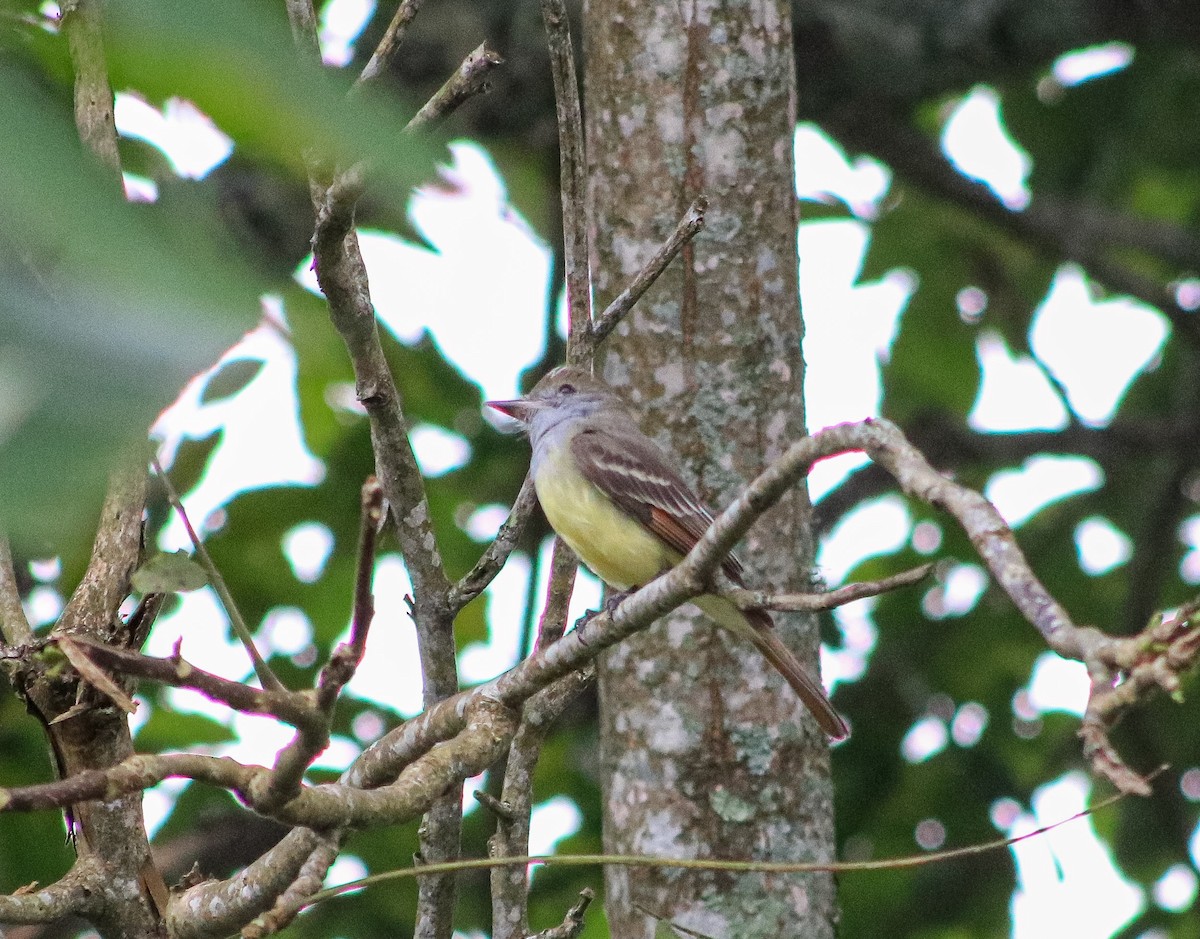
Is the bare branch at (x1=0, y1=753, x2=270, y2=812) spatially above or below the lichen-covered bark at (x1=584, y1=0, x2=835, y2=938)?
below

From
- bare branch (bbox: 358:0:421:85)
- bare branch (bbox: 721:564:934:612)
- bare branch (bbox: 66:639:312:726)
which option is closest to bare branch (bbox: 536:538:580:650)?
bare branch (bbox: 721:564:934:612)

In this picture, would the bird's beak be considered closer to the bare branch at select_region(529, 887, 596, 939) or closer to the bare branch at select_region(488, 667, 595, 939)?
the bare branch at select_region(488, 667, 595, 939)

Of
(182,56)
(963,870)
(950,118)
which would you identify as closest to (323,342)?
(182,56)

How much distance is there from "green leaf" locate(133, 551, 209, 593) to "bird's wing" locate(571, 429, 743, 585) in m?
2.43

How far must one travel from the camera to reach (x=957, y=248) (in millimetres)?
7625

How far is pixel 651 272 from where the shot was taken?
3.84m

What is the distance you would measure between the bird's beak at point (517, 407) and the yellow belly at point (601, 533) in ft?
2.98

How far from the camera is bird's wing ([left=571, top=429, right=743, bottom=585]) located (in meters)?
5.17

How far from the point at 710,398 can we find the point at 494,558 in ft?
4.89

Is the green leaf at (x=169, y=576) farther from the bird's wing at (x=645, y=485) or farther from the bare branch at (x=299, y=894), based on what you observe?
the bird's wing at (x=645, y=485)

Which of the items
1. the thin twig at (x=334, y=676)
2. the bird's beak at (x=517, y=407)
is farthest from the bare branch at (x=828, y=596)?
the bird's beak at (x=517, y=407)

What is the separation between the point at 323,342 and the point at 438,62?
5891mm

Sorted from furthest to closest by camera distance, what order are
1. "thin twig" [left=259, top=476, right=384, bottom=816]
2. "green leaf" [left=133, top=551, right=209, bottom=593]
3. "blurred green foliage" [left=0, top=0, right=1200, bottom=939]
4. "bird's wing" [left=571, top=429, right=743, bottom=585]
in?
1. "blurred green foliage" [left=0, top=0, right=1200, bottom=939]
2. "bird's wing" [left=571, top=429, right=743, bottom=585]
3. "green leaf" [left=133, top=551, right=209, bottom=593]
4. "thin twig" [left=259, top=476, right=384, bottom=816]

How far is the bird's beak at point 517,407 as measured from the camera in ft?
21.8
